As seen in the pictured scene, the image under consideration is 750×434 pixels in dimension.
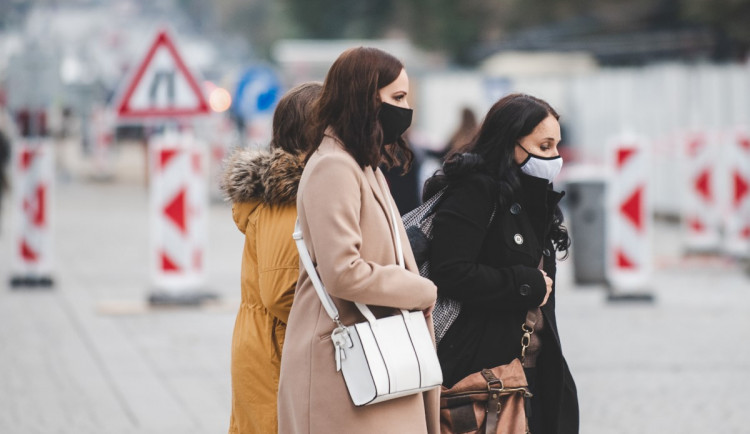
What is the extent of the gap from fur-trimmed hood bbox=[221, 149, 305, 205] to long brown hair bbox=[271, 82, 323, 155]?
0.12 ft

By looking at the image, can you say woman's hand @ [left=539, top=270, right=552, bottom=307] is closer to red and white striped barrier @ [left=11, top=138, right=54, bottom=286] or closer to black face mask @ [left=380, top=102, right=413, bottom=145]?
→ black face mask @ [left=380, top=102, right=413, bottom=145]

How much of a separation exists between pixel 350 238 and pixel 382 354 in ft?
1.01

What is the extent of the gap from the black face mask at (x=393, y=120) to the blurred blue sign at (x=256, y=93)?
16124 millimetres

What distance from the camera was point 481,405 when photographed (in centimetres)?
417

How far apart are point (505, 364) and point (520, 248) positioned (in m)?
0.34

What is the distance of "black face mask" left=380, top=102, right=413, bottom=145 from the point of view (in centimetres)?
376

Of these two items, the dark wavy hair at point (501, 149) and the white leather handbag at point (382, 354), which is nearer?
the white leather handbag at point (382, 354)

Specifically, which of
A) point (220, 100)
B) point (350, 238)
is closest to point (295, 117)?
point (350, 238)

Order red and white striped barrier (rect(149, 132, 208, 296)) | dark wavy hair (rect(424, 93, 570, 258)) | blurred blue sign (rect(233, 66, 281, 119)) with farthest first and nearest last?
blurred blue sign (rect(233, 66, 281, 119)) → red and white striped barrier (rect(149, 132, 208, 296)) → dark wavy hair (rect(424, 93, 570, 258))

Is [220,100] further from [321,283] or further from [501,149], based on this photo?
[321,283]

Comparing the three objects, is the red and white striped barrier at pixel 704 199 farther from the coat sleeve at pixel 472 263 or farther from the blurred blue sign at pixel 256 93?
the coat sleeve at pixel 472 263

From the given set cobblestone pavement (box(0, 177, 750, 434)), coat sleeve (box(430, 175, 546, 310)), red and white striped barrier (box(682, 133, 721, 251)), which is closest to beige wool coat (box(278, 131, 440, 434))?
coat sleeve (box(430, 175, 546, 310))

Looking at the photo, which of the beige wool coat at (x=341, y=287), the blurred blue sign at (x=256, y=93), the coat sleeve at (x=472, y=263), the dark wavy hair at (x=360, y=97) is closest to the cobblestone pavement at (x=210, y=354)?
the coat sleeve at (x=472, y=263)

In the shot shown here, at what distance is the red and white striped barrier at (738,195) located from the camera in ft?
50.2
